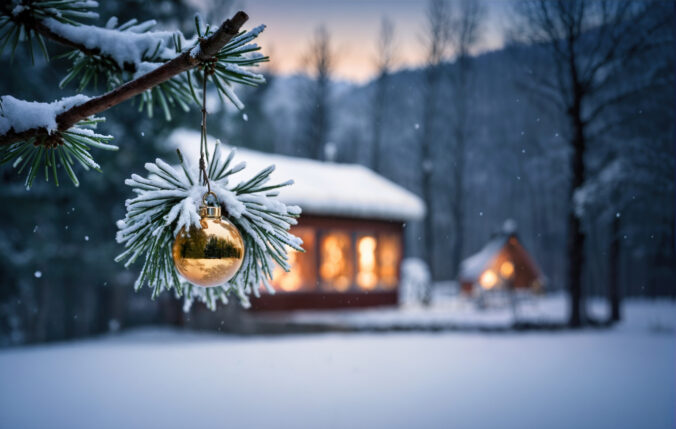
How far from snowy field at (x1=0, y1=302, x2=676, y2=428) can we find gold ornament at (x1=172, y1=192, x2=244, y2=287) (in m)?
2.44

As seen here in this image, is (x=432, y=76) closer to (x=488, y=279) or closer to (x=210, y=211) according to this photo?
(x=488, y=279)

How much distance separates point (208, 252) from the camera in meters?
1.26

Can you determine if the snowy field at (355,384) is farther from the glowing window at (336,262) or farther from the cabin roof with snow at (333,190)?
the glowing window at (336,262)

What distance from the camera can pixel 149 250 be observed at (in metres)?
1.39

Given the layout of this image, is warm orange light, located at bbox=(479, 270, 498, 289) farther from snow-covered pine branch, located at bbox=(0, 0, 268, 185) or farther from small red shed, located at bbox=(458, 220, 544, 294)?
snow-covered pine branch, located at bbox=(0, 0, 268, 185)

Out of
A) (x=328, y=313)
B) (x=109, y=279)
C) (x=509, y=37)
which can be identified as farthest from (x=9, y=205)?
(x=509, y=37)

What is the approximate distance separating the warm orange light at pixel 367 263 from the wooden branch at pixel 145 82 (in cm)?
1122

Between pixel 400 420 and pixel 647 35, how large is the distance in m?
4.31

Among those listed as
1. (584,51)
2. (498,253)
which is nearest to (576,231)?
(498,253)

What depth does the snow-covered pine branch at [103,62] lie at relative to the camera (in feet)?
4.24

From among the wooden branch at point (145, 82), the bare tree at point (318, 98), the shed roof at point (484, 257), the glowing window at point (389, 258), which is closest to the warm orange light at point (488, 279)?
the shed roof at point (484, 257)

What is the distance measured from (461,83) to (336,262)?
7.42 meters

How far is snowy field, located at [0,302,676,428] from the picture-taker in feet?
11.4

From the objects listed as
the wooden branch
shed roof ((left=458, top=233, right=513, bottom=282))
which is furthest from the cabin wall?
the wooden branch
